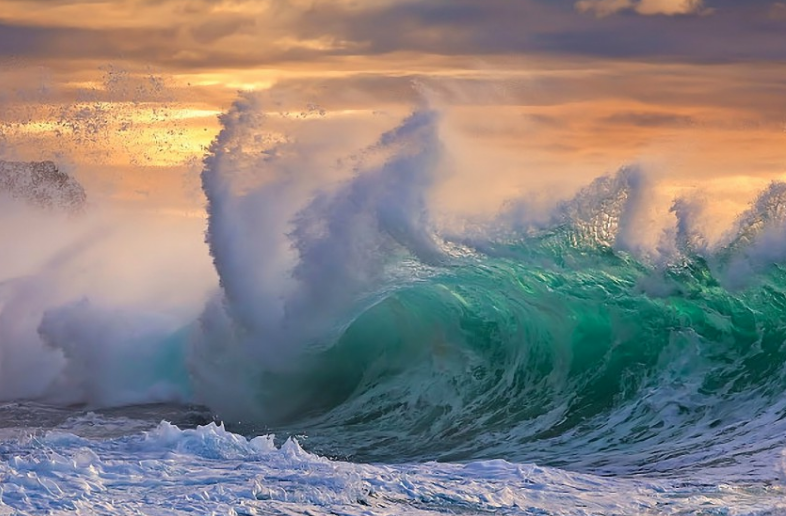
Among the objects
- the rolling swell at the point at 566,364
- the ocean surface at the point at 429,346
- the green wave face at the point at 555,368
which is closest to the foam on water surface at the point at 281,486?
the ocean surface at the point at 429,346

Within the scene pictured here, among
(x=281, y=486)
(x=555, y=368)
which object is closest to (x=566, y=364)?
(x=555, y=368)

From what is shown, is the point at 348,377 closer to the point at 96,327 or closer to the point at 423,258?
the point at 423,258

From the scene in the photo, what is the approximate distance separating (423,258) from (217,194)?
3133 millimetres

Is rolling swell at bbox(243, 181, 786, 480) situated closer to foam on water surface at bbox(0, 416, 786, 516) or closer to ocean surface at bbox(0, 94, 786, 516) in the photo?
ocean surface at bbox(0, 94, 786, 516)

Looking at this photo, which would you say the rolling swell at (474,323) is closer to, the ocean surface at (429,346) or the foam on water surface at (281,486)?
the ocean surface at (429,346)

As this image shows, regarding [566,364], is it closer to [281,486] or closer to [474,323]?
[474,323]

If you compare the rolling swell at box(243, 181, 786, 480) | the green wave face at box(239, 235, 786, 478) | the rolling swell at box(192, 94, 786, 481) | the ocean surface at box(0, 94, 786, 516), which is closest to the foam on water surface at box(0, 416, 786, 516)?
the ocean surface at box(0, 94, 786, 516)

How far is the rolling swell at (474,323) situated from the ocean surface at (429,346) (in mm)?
34

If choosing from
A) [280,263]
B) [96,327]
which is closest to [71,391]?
[96,327]

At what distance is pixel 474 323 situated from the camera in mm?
16891

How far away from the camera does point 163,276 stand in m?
26.3

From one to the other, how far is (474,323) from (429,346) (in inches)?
29.5

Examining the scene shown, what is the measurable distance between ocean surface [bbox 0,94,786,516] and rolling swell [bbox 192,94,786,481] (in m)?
0.03

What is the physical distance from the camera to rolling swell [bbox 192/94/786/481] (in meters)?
14.0
